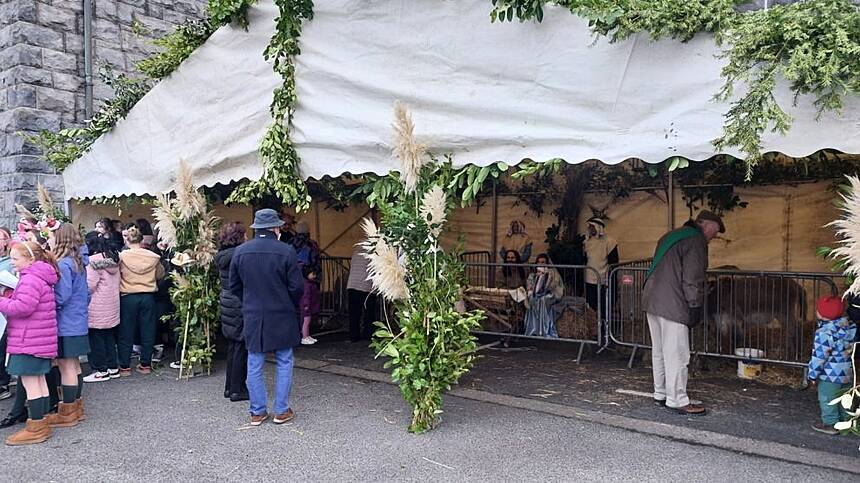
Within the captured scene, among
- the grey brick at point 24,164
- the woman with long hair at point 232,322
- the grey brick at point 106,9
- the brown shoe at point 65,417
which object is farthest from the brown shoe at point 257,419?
→ the grey brick at point 106,9

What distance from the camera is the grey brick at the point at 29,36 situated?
8680mm

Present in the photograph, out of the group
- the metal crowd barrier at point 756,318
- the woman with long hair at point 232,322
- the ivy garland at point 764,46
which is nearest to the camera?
the ivy garland at point 764,46

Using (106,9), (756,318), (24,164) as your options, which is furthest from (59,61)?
(756,318)

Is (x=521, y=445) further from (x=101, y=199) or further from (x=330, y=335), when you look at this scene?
(x=101, y=199)

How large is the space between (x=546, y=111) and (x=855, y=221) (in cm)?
200

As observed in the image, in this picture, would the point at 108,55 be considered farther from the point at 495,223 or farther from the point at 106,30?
the point at 495,223

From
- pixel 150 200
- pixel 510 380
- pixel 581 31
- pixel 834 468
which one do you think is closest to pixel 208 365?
pixel 150 200

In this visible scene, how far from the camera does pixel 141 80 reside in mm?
7695

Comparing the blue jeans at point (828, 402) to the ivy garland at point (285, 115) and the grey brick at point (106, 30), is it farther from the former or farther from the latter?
the grey brick at point (106, 30)

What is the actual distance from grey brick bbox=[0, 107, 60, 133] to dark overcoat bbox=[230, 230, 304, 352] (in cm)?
585

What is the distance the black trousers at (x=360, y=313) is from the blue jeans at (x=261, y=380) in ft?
11.7

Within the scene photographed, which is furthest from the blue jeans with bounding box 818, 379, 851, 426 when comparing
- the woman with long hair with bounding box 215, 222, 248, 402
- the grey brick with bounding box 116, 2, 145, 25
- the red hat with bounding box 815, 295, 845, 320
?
the grey brick with bounding box 116, 2, 145, 25

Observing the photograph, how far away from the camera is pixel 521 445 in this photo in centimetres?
461

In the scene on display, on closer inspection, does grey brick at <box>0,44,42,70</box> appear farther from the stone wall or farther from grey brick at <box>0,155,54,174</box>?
grey brick at <box>0,155,54,174</box>
